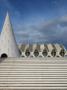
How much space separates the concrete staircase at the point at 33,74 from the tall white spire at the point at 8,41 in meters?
3.17

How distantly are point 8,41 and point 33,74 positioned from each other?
17.1 ft

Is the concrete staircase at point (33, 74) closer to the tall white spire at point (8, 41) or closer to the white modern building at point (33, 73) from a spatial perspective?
the white modern building at point (33, 73)

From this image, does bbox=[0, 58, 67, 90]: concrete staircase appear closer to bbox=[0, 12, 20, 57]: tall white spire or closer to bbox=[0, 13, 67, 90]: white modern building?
bbox=[0, 13, 67, 90]: white modern building

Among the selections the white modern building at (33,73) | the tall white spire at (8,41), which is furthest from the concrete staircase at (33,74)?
the tall white spire at (8,41)

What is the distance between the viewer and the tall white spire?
56.4 ft

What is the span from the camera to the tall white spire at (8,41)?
17188 mm

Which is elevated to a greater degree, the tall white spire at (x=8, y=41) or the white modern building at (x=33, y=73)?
the tall white spire at (x=8, y=41)

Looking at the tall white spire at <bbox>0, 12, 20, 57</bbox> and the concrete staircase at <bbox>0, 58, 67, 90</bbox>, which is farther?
the tall white spire at <bbox>0, 12, 20, 57</bbox>

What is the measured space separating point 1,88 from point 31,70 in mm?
2279

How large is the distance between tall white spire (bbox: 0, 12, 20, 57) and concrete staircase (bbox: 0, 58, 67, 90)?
317cm

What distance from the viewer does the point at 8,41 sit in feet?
56.7

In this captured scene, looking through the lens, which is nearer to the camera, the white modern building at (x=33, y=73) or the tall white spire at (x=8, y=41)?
the white modern building at (x=33, y=73)

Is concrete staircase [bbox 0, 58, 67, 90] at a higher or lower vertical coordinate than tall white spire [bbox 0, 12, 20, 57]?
lower

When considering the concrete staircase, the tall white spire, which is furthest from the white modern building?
the tall white spire
